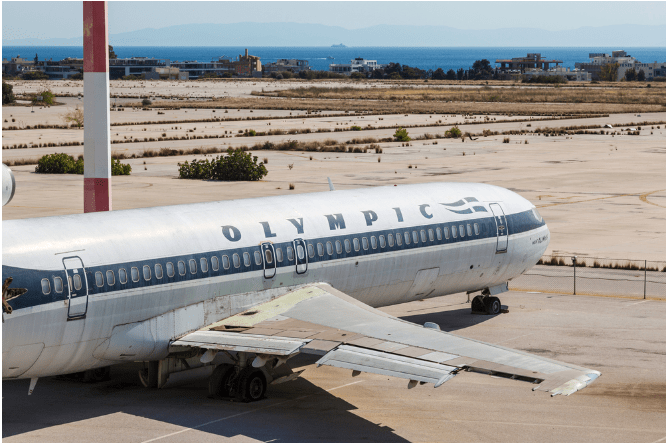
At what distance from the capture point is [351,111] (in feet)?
508

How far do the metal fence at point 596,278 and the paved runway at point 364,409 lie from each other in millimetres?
8267

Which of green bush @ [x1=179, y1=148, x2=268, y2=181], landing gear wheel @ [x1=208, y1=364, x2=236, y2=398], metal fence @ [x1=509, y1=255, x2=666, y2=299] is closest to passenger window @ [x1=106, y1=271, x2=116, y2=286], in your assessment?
landing gear wheel @ [x1=208, y1=364, x2=236, y2=398]

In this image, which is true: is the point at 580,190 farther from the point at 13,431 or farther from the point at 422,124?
the point at 422,124

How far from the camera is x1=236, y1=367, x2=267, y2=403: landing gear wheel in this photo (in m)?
21.1

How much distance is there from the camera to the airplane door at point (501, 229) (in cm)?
2862

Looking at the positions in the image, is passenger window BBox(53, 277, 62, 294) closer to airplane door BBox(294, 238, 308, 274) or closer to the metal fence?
airplane door BBox(294, 238, 308, 274)

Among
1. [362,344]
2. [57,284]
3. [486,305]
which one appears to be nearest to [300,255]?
[362,344]

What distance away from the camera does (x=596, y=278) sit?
36.4 m

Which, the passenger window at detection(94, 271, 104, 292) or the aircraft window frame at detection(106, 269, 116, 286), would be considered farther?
the aircraft window frame at detection(106, 269, 116, 286)

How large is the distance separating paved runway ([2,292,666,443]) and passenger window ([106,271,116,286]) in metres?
3.04

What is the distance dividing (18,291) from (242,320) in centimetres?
546

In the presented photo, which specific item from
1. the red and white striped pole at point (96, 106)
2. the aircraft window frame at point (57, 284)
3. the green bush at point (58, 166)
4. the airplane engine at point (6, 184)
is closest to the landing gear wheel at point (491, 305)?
the red and white striped pole at point (96, 106)

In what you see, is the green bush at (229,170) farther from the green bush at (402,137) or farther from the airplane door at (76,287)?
the airplane door at (76,287)

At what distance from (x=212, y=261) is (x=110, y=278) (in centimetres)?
273
